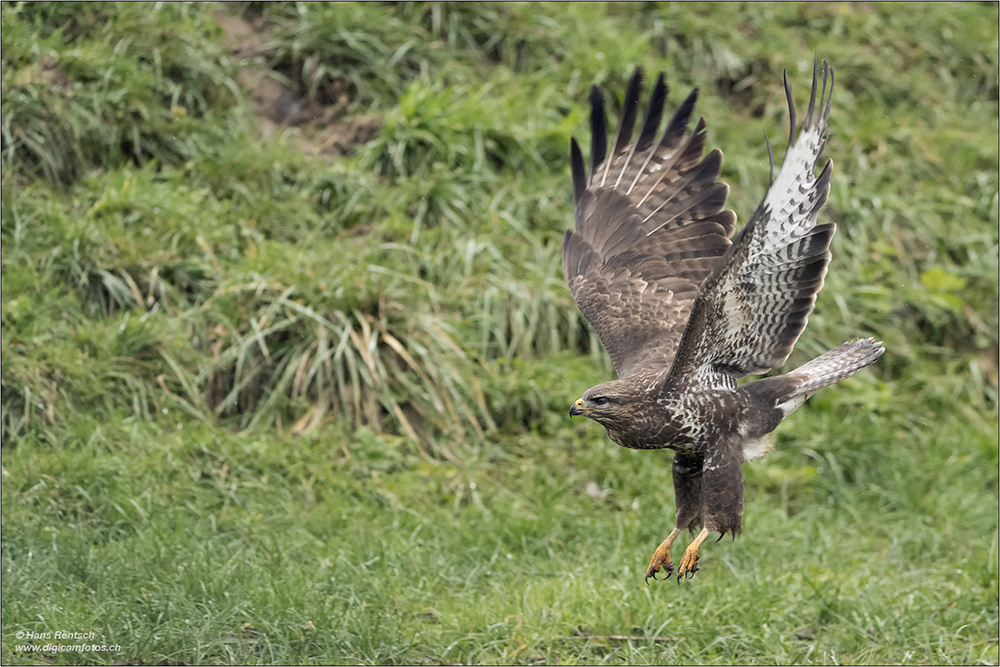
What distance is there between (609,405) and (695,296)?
814 mm

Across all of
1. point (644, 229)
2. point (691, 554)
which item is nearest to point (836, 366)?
point (691, 554)

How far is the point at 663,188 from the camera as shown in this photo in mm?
5301

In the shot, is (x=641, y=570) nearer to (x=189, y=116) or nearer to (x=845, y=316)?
(x=845, y=316)

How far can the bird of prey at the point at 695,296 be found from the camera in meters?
4.01

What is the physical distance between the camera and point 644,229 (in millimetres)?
5320

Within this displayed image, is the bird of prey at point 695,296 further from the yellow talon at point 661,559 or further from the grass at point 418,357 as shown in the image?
the grass at point 418,357

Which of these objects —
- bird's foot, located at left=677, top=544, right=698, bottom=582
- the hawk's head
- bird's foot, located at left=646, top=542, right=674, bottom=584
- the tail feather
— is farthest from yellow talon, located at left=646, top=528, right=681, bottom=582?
the tail feather

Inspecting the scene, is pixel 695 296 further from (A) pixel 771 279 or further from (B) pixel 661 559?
(B) pixel 661 559

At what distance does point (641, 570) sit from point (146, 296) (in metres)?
3.72

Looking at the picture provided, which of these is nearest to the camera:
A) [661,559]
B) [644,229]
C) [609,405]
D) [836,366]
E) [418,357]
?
[609,405]

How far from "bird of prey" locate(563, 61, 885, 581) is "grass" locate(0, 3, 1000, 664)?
1350mm

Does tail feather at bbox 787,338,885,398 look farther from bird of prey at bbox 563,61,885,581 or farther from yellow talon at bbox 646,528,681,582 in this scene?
yellow talon at bbox 646,528,681,582

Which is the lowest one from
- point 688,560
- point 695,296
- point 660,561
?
point 660,561

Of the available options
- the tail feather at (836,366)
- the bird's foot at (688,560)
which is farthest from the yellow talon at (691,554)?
the tail feather at (836,366)
